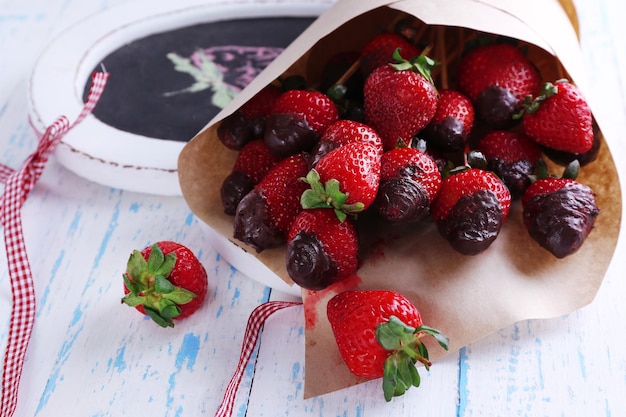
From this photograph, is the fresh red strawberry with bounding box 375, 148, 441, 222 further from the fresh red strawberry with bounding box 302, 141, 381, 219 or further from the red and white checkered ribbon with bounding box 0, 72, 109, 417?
the red and white checkered ribbon with bounding box 0, 72, 109, 417

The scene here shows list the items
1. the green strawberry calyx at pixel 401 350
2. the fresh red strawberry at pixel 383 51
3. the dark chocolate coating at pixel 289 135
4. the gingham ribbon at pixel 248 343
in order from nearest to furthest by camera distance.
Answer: the green strawberry calyx at pixel 401 350 < the gingham ribbon at pixel 248 343 < the dark chocolate coating at pixel 289 135 < the fresh red strawberry at pixel 383 51

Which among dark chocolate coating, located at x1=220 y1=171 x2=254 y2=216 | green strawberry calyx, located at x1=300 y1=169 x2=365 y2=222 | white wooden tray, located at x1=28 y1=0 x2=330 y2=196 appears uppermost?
green strawberry calyx, located at x1=300 y1=169 x2=365 y2=222

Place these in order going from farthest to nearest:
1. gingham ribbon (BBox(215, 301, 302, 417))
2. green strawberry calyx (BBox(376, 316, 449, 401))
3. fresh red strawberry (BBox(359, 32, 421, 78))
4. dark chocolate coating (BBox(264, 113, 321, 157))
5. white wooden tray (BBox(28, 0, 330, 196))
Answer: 1. white wooden tray (BBox(28, 0, 330, 196))
2. fresh red strawberry (BBox(359, 32, 421, 78))
3. dark chocolate coating (BBox(264, 113, 321, 157))
4. gingham ribbon (BBox(215, 301, 302, 417))
5. green strawberry calyx (BBox(376, 316, 449, 401))

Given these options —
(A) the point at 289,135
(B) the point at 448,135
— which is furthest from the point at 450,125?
(A) the point at 289,135

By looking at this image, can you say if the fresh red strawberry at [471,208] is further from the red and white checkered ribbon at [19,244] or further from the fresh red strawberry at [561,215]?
the red and white checkered ribbon at [19,244]

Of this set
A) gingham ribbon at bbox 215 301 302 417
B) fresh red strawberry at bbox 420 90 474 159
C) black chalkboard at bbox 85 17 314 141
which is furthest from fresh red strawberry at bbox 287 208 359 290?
black chalkboard at bbox 85 17 314 141

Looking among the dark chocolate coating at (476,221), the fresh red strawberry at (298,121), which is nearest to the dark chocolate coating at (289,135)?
the fresh red strawberry at (298,121)
